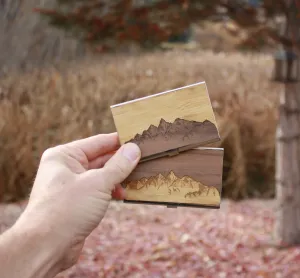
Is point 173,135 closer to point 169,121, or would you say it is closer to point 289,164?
point 169,121

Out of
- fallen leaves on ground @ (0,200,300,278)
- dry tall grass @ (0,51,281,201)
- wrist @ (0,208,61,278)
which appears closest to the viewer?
wrist @ (0,208,61,278)

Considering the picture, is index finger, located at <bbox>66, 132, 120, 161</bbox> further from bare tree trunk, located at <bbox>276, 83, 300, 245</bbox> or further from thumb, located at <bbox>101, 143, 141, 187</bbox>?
bare tree trunk, located at <bbox>276, 83, 300, 245</bbox>

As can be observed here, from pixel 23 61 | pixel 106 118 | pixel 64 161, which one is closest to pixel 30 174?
pixel 106 118

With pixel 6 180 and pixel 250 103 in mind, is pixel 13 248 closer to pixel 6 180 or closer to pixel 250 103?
pixel 6 180

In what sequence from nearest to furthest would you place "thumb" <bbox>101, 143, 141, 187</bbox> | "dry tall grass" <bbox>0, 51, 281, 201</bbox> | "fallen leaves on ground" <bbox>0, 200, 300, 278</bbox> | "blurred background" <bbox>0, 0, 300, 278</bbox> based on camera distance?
"thumb" <bbox>101, 143, 141, 187</bbox> < "blurred background" <bbox>0, 0, 300, 278</bbox> < "fallen leaves on ground" <bbox>0, 200, 300, 278</bbox> < "dry tall grass" <bbox>0, 51, 281, 201</bbox>

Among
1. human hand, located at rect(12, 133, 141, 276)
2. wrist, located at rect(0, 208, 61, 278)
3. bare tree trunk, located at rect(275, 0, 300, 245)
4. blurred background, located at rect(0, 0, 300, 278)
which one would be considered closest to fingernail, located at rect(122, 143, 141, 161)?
human hand, located at rect(12, 133, 141, 276)
